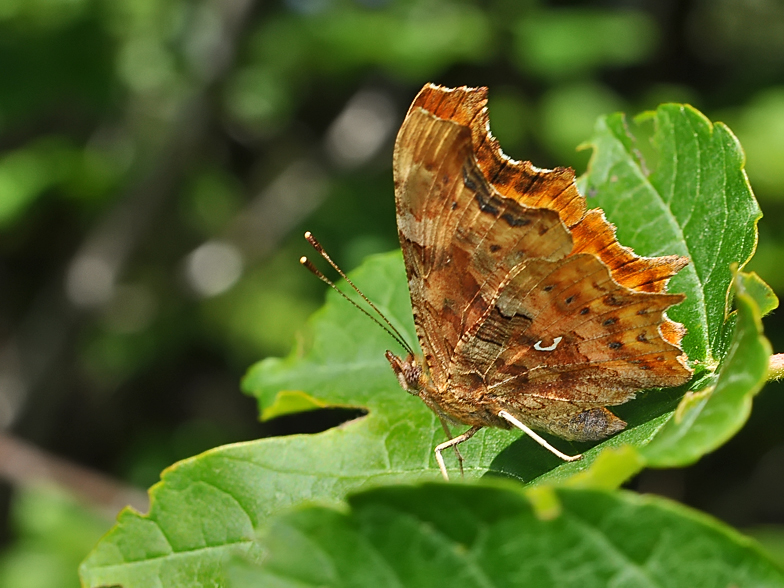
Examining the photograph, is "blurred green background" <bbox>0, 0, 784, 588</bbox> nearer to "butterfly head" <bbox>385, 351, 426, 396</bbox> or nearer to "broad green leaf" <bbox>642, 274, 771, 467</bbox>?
"butterfly head" <bbox>385, 351, 426, 396</bbox>

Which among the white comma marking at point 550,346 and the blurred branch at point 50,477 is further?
the blurred branch at point 50,477

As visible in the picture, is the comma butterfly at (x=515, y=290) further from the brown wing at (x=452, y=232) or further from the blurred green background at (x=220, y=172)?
the blurred green background at (x=220, y=172)

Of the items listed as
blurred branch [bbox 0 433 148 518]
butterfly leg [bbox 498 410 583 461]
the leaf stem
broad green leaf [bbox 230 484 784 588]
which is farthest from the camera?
blurred branch [bbox 0 433 148 518]

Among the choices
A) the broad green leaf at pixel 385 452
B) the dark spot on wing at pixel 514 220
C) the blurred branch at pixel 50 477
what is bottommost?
the blurred branch at pixel 50 477

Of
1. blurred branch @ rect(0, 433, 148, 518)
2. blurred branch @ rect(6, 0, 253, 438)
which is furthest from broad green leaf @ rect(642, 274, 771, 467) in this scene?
blurred branch @ rect(6, 0, 253, 438)

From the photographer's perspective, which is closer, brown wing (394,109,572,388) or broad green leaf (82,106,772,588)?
broad green leaf (82,106,772,588)

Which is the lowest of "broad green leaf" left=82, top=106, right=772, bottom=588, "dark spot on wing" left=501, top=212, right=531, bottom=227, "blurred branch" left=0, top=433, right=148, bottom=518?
"blurred branch" left=0, top=433, right=148, bottom=518

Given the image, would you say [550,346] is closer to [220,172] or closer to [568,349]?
[568,349]

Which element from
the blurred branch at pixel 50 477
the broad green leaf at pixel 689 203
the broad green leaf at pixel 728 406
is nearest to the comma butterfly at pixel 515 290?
the broad green leaf at pixel 689 203
